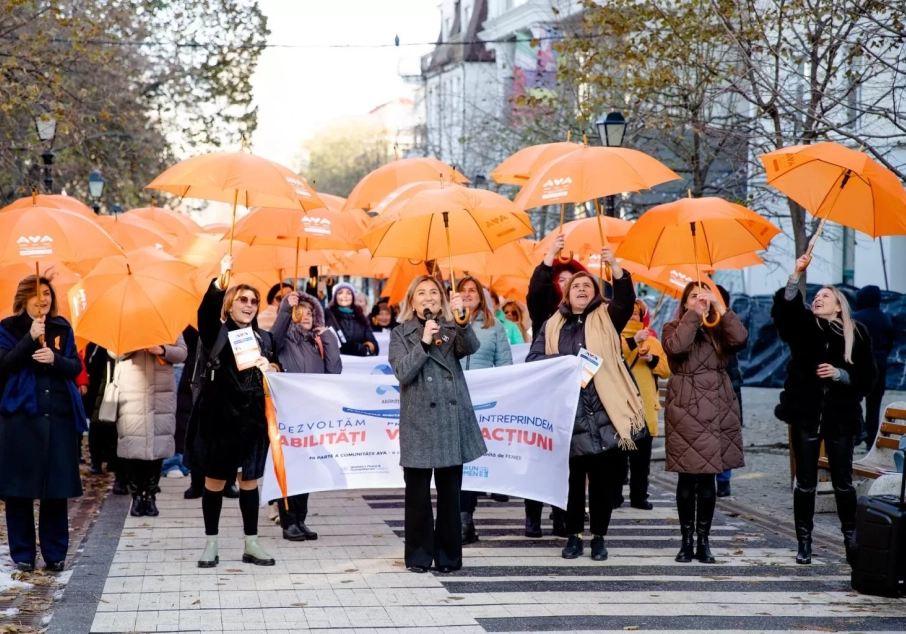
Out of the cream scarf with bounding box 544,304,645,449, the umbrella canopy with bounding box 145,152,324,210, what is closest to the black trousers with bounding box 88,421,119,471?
the umbrella canopy with bounding box 145,152,324,210

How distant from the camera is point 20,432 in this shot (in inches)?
335

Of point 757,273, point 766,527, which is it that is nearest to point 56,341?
point 766,527

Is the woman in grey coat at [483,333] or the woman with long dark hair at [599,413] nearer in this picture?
the woman with long dark hair at [599,413]

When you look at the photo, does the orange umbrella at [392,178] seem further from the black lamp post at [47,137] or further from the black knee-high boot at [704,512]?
the black lamp post at [47,137]

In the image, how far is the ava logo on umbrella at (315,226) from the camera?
11.6 metres

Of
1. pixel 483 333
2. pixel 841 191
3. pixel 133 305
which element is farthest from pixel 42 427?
pixel 841 191

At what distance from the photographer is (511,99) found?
17.7 meters

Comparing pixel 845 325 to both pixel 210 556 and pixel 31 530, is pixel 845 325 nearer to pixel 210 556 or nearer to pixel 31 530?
pixel 210 556

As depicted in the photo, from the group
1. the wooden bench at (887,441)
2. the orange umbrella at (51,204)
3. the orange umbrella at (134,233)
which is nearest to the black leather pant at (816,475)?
the wooden bench at (887,441)

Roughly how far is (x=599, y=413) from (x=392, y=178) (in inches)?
192

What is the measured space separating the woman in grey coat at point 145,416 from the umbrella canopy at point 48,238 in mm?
2547

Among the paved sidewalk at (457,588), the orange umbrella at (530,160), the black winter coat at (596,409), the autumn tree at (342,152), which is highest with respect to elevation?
the autumn tree at (342,152)

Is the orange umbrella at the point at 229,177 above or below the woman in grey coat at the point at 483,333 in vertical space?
above

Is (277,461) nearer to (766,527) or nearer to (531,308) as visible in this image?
(531,308)
